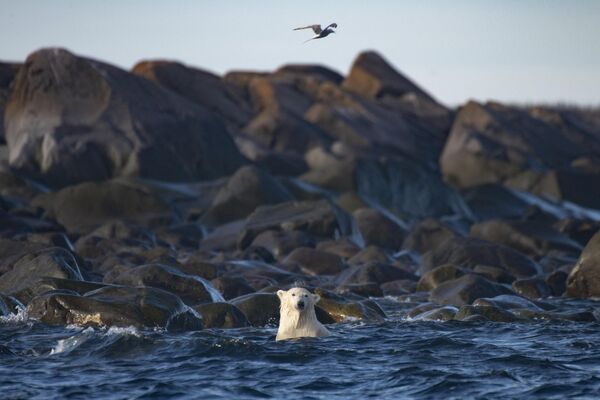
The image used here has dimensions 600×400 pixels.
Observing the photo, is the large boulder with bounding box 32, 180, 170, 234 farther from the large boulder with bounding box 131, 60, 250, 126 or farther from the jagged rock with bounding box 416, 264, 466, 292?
the large boulder with bounding box 131, 60, 250, 126

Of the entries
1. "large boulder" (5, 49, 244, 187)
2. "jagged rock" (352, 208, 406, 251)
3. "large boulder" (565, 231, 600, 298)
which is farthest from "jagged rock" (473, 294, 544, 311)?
"large boulder" (5, 49, 244, 187)

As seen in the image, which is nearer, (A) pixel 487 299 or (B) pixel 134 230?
(A) pixel 487 299

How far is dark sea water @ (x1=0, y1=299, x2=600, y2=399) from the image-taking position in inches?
519

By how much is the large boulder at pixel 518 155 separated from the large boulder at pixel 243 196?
51.6ft

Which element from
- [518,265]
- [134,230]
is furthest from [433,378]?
[134,230]

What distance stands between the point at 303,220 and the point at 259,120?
A: 17698 millimetres

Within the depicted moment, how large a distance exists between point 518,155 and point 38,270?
3369cm

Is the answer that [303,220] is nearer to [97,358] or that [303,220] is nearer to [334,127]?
[97,358]

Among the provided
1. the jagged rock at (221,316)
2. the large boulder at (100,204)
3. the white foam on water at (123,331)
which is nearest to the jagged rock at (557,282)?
the jagged rock at (221,316)

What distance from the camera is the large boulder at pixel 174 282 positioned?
18766 millimetres

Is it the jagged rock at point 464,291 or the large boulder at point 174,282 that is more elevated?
the large boulder at point 174,282

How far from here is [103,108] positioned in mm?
37219

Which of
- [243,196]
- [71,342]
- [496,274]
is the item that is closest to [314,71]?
[243,196]

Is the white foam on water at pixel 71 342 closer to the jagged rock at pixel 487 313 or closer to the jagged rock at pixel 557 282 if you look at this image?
the jagged rock at pixel 487 313
